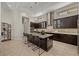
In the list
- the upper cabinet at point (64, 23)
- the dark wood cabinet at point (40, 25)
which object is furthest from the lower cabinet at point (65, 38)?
the dark wood cabinet at point (40, 25)

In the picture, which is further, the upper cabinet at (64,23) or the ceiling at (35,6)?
the upper cabinet at (64,23)

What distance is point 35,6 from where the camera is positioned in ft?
5.35

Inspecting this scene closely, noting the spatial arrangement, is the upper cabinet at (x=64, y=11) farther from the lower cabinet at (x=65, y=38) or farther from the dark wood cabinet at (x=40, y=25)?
the lower cabinet at (x=65, y=38)

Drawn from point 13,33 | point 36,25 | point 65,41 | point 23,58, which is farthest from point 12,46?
point 65,41

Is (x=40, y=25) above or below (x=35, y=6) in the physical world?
below

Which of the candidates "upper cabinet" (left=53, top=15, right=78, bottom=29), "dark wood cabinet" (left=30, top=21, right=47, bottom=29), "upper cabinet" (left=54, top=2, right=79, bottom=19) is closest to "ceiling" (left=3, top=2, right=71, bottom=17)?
"upper cabinet" (left=54, top=2, right=79, bottom=19)

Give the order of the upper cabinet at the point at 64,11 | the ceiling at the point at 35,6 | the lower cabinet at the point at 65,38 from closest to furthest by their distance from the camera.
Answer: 1. the ceiling at the point at 35,6
2. the upper cabinet at the point at 64,11
3. the lower cabinet at the point at 65,38

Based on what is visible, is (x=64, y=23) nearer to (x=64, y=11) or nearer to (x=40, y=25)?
(x=64, y=11)

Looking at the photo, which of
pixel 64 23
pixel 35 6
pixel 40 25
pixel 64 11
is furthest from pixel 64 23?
pixel 35 6

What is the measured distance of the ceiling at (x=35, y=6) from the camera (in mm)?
1519

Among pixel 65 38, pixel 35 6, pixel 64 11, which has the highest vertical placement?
pixel 35 6

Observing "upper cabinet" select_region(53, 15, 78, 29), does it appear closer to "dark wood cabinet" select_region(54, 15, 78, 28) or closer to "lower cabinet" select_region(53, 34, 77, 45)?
"dark wood cabinet" select_region(54, 15, 78, 28)

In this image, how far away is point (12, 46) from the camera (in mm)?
1818

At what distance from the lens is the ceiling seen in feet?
4.98
